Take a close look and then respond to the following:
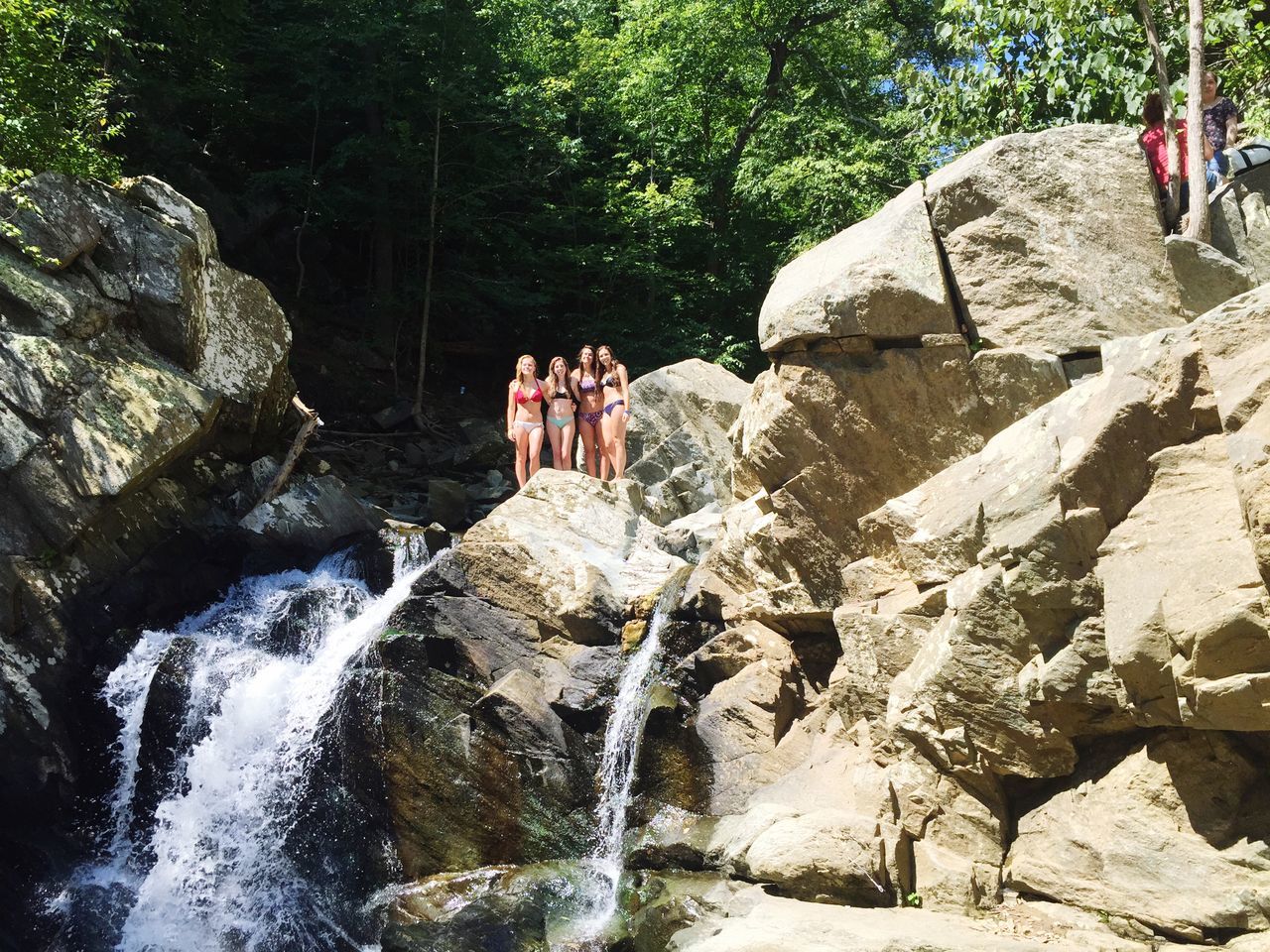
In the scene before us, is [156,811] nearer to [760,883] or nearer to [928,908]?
[760,883]

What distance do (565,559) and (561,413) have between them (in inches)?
106

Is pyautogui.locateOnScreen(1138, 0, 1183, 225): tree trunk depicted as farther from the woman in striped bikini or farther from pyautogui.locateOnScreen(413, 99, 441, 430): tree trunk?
pyautogui.locateOnScreen(413, 99, 441, 430): tree trunk

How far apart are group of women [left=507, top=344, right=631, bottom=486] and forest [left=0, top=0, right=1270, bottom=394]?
22.0 ft

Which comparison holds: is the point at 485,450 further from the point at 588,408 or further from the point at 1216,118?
the point at 1216,118

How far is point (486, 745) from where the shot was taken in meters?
9.52

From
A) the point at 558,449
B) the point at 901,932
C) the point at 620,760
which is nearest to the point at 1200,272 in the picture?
the point at 901,932

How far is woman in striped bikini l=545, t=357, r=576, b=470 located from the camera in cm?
1245

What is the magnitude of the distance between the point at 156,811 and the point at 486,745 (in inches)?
124

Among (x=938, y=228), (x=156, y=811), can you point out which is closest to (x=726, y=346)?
(x=938, y=228)

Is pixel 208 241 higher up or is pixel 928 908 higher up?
pixel 208 241

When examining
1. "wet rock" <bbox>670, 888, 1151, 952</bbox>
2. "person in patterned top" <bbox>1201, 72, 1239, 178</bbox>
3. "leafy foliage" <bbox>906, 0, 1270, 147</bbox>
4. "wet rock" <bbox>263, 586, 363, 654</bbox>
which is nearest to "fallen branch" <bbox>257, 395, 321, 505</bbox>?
"wet rock" <bbox>263, 586, 363, 654</bbox>

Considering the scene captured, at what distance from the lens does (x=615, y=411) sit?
1252 cm

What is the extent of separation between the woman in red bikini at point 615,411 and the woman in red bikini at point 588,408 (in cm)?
9

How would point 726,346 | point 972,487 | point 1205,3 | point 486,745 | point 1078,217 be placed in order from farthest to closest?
point 726,346 < point 1205,3 < point 486,745 < point 1078,217 < point 972,487
